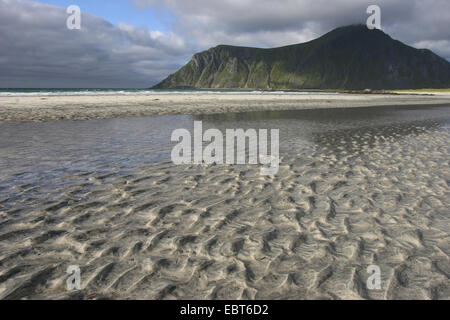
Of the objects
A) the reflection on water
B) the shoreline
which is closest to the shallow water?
the reflection on water

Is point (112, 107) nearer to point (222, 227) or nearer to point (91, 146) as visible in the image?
point (91, 146)

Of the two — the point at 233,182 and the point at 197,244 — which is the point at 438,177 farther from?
the point at 197,244

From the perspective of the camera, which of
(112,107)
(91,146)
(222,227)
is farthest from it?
(112,107)

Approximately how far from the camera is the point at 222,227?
236 inches

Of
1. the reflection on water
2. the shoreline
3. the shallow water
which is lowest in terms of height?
the shallow water

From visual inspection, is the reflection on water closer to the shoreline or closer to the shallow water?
the shallow water

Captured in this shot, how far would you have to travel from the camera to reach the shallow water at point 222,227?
426cm

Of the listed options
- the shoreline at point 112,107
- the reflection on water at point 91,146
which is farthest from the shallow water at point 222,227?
the shoreline at point 112,107

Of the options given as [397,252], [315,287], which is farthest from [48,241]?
[397,252]

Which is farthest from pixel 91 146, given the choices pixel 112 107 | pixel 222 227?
pixel 112 107

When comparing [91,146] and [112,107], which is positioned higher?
[112,107]

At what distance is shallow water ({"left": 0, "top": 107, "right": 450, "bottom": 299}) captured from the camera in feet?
14.0

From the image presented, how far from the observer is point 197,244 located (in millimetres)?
5324
